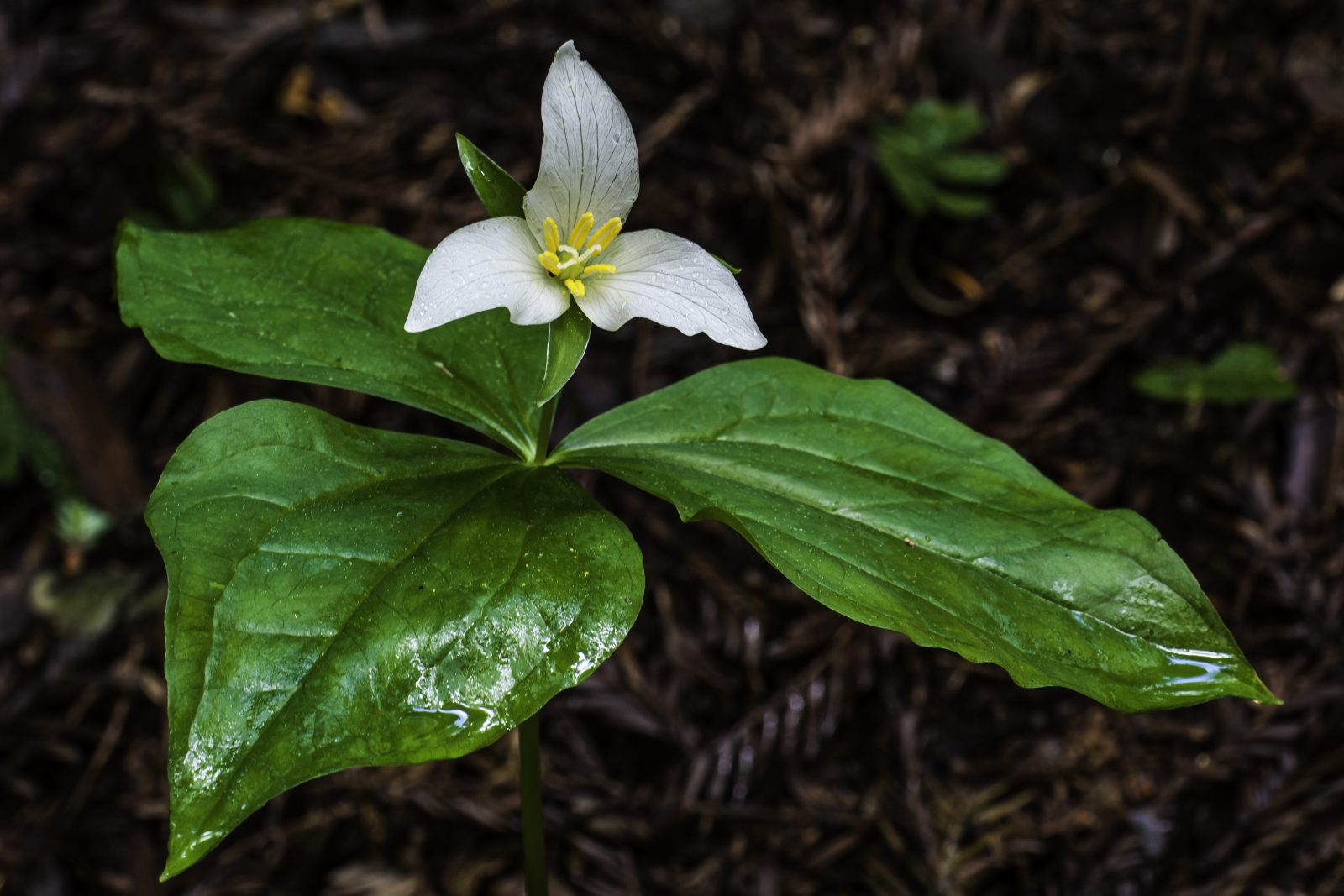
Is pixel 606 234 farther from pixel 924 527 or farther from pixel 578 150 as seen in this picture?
pixel 924 527

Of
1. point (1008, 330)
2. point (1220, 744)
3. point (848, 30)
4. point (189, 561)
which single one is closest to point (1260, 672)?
point (1220, 744)

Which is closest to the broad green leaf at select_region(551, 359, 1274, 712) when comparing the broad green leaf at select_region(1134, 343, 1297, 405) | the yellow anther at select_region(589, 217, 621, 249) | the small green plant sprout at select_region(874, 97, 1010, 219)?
the yellow anther at select_region(589, 217, 621, 249)

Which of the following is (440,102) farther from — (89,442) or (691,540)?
(691,540)

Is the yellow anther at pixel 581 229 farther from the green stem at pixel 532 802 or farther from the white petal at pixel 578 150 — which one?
the green stem at pixel 532 802

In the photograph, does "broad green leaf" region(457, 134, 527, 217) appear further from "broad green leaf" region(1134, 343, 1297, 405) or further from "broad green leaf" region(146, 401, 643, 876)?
"broad green leaf" region(1134, 343, 1297, 405)

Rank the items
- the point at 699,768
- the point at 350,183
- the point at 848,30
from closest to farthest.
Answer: the point at 699,768, the point at 350,183, the point at 848,30
